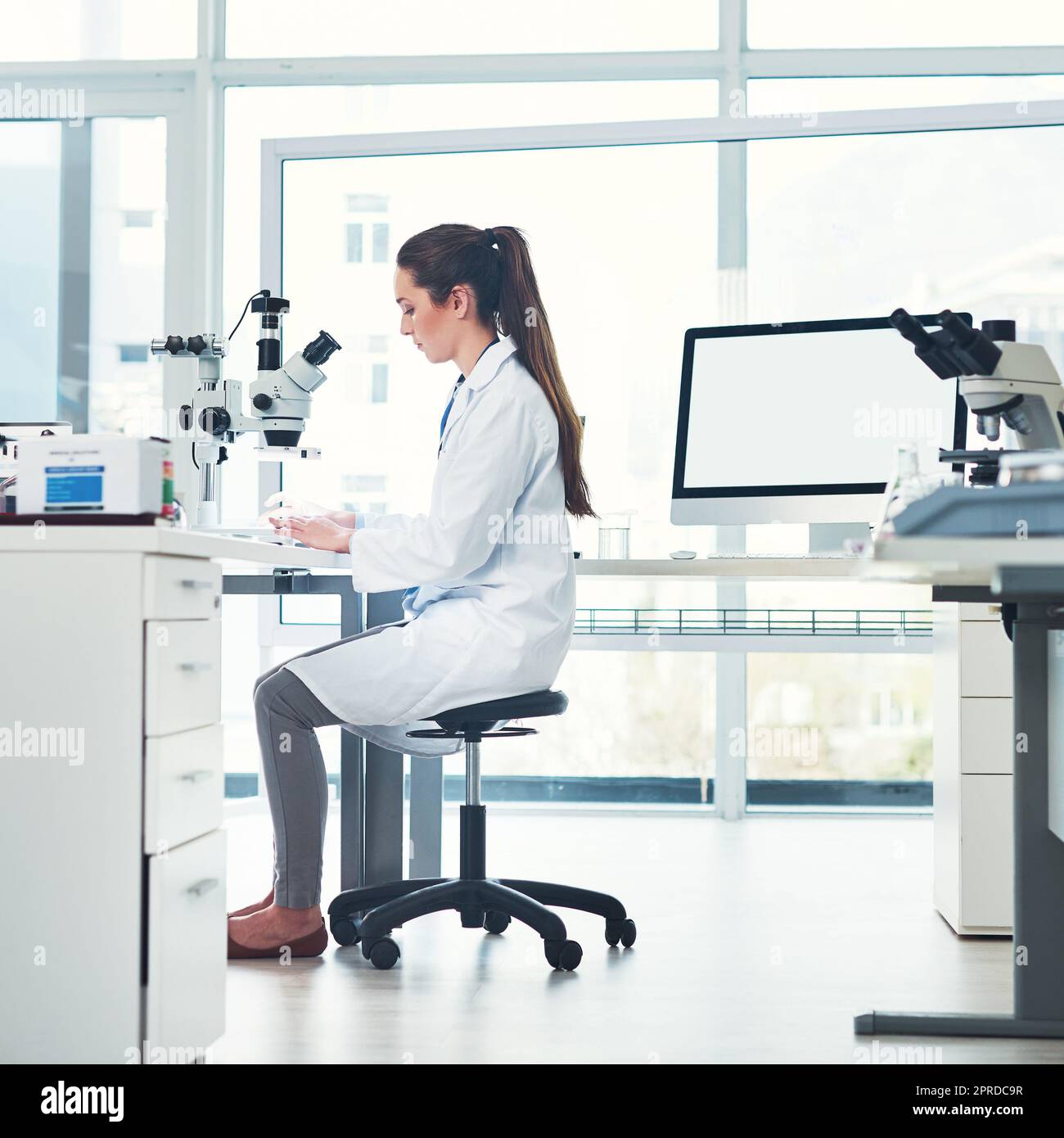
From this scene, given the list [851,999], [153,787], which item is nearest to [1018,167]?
[851,999]

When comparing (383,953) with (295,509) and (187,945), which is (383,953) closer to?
(187,945)

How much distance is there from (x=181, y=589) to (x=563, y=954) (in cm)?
101

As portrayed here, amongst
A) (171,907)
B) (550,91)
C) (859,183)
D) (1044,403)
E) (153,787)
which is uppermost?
(550,91)

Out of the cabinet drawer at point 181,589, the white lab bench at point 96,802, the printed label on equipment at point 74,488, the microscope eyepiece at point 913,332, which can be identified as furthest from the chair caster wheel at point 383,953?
the microscope eyepiece at point 913,332

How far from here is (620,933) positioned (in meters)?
2.35

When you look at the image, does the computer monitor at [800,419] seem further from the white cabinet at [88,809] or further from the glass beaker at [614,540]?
the white cabinet at [88,809]

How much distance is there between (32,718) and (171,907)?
0.93 ft

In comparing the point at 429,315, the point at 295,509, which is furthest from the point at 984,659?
the point at 295,509

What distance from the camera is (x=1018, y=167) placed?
3627mm

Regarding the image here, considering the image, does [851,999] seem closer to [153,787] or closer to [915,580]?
[915,580]

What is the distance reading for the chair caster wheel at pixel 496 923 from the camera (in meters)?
2.46

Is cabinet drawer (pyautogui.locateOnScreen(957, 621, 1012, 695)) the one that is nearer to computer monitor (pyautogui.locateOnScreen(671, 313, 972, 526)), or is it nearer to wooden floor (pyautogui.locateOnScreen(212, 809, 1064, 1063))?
computer monitor (pyautogui.locateOnScreen(671, 313, 972, 526))

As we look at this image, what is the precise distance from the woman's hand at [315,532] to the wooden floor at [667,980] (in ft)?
2.48
